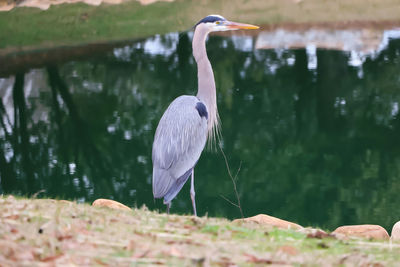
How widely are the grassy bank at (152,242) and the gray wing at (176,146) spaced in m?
1.25

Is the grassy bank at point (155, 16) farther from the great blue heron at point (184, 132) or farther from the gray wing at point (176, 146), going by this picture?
the gray wing at point (176, 146)

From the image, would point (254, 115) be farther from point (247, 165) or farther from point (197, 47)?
point (197, 47)

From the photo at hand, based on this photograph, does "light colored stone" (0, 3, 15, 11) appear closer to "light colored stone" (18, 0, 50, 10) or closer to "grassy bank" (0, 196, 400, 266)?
"light colored stone" (18, 0, 50, 10)

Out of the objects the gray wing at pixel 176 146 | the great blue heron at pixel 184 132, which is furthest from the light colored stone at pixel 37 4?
the gray wing at pixel 176 146

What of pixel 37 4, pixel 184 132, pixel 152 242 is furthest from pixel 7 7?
pixel 152 242

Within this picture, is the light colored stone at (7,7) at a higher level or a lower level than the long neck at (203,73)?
higher

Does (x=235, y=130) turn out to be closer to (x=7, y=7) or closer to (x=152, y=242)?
(x=152, y=242)

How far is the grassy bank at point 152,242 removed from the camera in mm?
3150

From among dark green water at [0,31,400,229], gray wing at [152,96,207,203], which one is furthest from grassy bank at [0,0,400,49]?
gray wing at [152,96,207,203]

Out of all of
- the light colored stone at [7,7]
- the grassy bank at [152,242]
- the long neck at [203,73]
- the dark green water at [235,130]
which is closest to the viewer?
the grassy bank at [152,242]

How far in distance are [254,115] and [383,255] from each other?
8.92m

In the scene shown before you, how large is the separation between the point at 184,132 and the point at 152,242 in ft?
7.81

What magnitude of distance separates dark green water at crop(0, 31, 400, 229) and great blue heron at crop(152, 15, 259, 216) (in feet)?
10.5

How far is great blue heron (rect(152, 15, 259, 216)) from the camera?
18.3 feet
